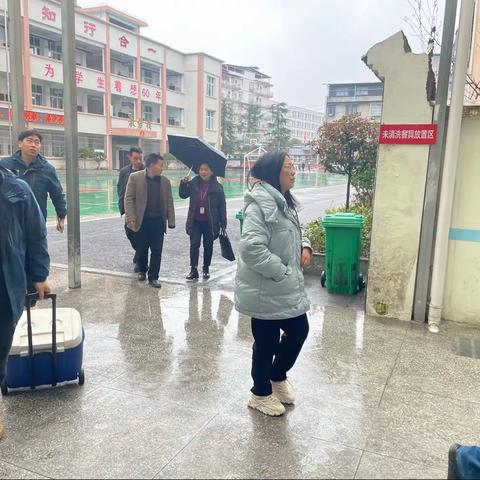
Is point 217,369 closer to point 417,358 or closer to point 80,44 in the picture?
point 417,358

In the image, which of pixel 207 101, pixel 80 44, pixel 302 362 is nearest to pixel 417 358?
pixel 302 362

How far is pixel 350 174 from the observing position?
8578mm

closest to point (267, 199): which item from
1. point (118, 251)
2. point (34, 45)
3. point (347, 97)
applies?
point (118, 251)

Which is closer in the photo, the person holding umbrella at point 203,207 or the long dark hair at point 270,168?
the long dark hair at point 270,168

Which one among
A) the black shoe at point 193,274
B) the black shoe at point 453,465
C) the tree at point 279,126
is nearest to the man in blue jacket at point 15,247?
the black shoe at point 453,465

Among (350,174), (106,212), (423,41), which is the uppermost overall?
(423,41)

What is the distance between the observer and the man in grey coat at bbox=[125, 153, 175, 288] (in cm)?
602

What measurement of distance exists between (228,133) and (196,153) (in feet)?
176

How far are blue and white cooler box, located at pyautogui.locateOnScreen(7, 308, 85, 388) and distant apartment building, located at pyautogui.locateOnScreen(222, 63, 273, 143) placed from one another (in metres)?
64.7

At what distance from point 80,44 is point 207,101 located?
1515 centimetres

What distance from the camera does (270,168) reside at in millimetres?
2908

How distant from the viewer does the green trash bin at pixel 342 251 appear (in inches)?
225

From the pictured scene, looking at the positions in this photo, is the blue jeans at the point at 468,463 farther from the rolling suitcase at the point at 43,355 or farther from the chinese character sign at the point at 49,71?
the chinese character sign at the point at 49,71

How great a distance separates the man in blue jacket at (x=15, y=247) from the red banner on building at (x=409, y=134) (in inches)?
135
